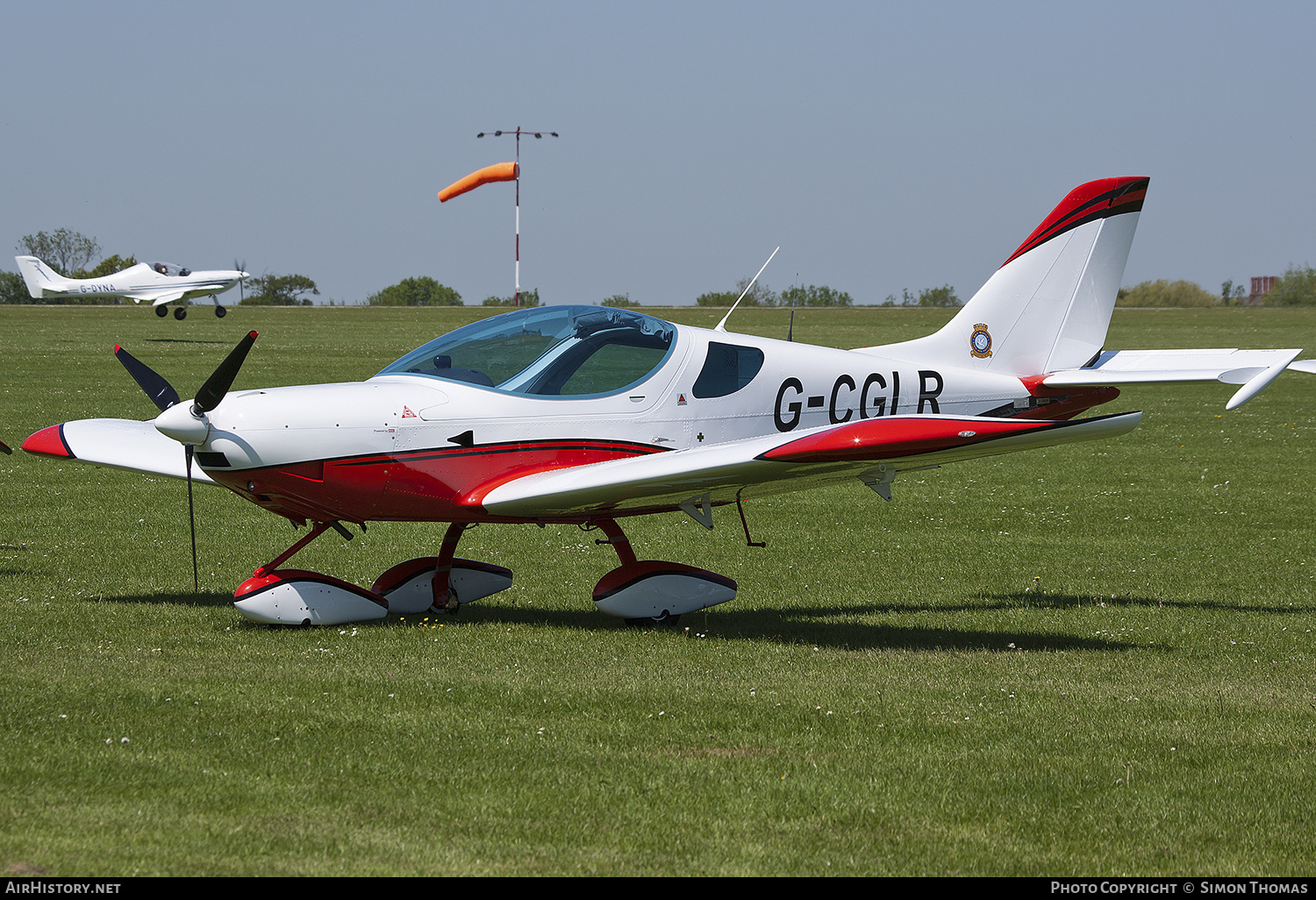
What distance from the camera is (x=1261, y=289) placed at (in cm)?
13512

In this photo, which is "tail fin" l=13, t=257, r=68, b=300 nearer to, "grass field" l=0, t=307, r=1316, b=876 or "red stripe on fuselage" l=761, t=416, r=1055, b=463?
"grass field" l=0, t=307, r=1316, b=876

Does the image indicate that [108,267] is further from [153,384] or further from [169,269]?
[153,384]

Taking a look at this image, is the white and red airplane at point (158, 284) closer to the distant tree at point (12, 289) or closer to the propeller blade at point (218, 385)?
the distant tree at point (12, 289)

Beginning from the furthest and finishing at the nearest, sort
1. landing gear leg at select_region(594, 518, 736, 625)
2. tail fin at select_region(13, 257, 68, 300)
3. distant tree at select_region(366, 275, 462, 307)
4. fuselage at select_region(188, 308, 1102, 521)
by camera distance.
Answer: distant tree at select_region(366, 275, 462, 307)
tail fin at select_region(13, 257, 68, 300)
landing gear leg at select_region(594, 518, 736, 625)
fuselage at select_region(188, 308, 1102, 521)

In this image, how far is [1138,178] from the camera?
1187 centimetres

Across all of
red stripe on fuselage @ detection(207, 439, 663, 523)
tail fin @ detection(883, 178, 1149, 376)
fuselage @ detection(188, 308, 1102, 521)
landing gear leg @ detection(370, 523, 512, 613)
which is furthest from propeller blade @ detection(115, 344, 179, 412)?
tail fin @ detection(883, 178, 1149, 376)

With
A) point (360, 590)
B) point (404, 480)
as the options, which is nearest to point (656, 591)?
point (404, 480)

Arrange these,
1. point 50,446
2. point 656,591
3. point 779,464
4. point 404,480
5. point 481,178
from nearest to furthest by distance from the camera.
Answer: point 779,464 < point 404,480 < point 656,591 < point 50,446 < point 481,178

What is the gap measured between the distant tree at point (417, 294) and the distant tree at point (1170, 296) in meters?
62.9

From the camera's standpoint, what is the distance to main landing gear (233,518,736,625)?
873cm

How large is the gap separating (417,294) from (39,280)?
5267 centimetres

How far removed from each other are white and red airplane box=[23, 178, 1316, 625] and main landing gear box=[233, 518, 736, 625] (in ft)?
0.05
